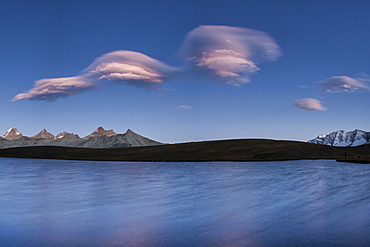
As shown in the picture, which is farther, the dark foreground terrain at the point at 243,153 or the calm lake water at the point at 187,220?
the dark foreground terrain at the point at 243,153

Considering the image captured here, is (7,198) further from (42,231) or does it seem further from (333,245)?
(333,245)

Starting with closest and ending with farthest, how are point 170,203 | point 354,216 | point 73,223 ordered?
point 73,223, point 354,216, point 170,203

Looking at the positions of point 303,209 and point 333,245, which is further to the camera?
point 303,209

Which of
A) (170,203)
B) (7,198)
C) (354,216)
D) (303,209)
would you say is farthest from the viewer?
(7,198)

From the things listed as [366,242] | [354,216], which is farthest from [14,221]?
[354,216]

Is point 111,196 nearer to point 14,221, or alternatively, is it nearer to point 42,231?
point 14,221

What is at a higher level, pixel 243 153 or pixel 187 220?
pixel 243 153

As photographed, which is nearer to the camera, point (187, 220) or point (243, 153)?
point (187, 220)

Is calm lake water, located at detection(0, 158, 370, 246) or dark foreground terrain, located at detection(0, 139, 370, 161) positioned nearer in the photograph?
calm lake water, located at detection(0, 158, 370, 246)

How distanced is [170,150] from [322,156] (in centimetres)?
5489

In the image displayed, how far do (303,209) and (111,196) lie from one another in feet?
44.1

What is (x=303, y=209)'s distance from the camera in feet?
59.2

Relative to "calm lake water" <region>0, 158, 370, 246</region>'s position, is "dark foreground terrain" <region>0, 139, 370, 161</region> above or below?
above

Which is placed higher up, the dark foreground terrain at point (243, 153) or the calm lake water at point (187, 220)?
the dark foreground terrain at point (243, 153)
